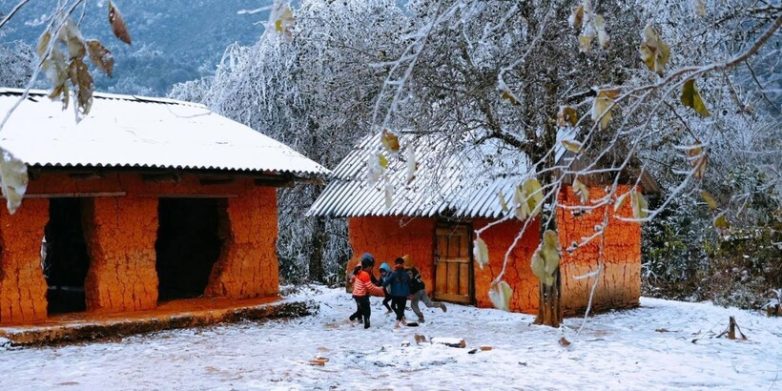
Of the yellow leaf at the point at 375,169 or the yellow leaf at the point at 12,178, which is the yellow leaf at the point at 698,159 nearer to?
the yellow leaf at the point at 375,169

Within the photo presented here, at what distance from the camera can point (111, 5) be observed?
2.89 m

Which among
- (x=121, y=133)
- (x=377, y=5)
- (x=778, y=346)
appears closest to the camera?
(x=778, y=346)

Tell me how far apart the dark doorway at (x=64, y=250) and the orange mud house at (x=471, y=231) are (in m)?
4.60

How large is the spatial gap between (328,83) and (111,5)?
9.04 meters

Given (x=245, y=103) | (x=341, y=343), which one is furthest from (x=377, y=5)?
(x=341, y=343)

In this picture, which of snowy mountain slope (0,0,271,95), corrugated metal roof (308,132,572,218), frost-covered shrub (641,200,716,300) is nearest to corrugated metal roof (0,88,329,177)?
corrugated metal roof (308,132,572,218)

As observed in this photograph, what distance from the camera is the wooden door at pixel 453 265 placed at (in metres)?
15.0

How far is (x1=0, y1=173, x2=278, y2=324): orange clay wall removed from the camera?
1143 cm

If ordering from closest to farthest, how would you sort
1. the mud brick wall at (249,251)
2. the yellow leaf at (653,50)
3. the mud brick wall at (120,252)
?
the yellow leaf at (653,50) → the mud brick wall at (120,252) → the mud brick wall at (249,251)

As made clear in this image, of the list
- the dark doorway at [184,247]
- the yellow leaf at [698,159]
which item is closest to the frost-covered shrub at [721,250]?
the dark doorway at [184,247]

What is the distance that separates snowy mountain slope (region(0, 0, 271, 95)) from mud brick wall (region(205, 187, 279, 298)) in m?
25.6

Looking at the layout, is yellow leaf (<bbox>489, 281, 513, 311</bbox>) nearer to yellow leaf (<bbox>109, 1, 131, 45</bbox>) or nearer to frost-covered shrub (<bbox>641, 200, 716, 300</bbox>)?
yellow leaf (<bbox>109, 1, 131, 45</bbox>)

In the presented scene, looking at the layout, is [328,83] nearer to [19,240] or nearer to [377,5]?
[19,240]

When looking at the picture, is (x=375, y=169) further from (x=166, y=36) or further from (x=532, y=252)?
(x=166, y=36)
